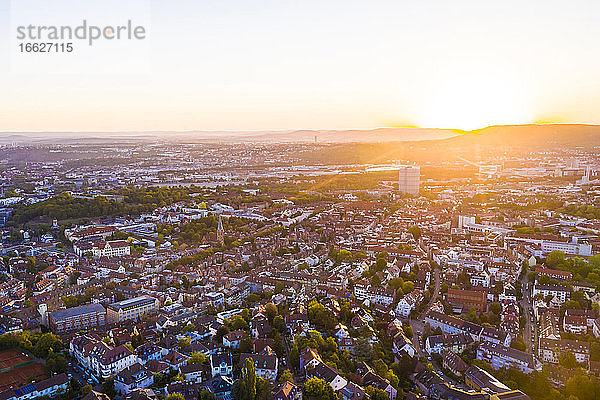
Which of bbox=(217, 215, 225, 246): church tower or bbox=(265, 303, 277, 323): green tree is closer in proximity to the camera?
bbox=(265, 303, 277, 323): green tree

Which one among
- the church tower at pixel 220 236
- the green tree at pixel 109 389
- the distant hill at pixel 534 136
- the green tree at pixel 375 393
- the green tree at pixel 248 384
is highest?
the distant hill at pixel 534 136

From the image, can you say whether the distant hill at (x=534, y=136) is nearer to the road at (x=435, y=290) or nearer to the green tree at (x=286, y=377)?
the road at (x=435, y=290)

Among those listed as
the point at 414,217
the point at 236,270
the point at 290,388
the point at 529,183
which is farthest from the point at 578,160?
the point at 290,388

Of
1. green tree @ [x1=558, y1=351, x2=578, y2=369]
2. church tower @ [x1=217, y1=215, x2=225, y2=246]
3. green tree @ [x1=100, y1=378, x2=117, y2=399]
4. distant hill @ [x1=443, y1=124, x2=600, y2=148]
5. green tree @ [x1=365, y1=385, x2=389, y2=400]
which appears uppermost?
distant hill @ [x1=443, y1=124, x2=600, y2=148]

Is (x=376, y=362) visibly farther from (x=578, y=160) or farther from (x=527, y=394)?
(x=578, y=160)

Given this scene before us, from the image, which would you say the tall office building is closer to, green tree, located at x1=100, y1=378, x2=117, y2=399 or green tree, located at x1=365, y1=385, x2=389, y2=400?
green tree, located at x1=365, y1=385, x2=389, y2=400

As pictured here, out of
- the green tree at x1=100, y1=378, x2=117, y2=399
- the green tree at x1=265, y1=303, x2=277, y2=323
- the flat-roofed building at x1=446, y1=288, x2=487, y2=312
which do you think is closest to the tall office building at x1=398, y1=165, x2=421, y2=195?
the flat-roofed building at x1=446, y1=288, x2=487, y2=312

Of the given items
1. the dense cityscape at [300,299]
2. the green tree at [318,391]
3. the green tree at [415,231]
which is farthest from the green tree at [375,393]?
the green tree at [415,231]
